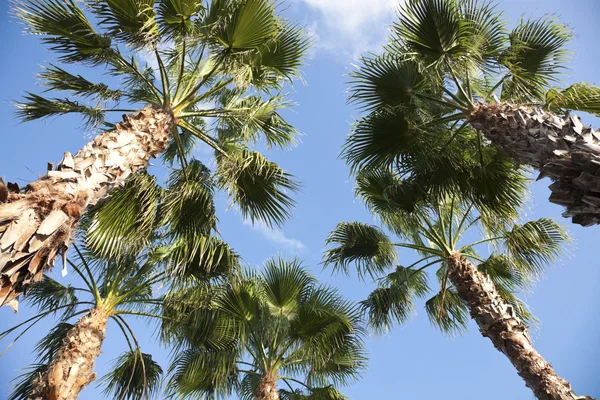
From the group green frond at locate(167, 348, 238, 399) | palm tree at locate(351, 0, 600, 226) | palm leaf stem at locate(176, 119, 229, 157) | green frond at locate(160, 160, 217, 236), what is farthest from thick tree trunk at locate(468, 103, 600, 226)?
green frond at locate(167, 348, 238, 399)

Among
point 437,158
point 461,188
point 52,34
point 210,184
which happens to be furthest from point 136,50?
point 461,188

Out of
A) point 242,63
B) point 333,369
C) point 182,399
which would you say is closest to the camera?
point 242,63

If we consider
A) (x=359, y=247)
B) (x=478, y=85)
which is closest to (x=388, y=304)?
(x=359, y=247)

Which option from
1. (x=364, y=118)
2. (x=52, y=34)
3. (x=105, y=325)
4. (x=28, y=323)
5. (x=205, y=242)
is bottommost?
(x=28, y=323)

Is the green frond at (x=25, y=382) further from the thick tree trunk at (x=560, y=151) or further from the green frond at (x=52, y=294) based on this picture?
the thick tree trunk at (x=560, y=151)

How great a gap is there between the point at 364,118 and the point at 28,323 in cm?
526

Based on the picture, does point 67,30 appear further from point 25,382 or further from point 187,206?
point 25,382

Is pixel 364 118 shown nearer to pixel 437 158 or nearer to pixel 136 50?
pixel 437 158

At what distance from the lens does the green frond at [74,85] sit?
5.58 metres

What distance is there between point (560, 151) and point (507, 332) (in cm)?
319

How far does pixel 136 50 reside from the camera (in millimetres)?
4848

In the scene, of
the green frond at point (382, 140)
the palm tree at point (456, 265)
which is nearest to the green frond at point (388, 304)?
the palm tree at point (456, 265)

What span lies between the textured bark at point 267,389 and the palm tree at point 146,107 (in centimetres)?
337

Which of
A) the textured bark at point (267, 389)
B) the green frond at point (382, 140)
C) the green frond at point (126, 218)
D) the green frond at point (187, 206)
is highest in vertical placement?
the green frond at point (382, 140)
